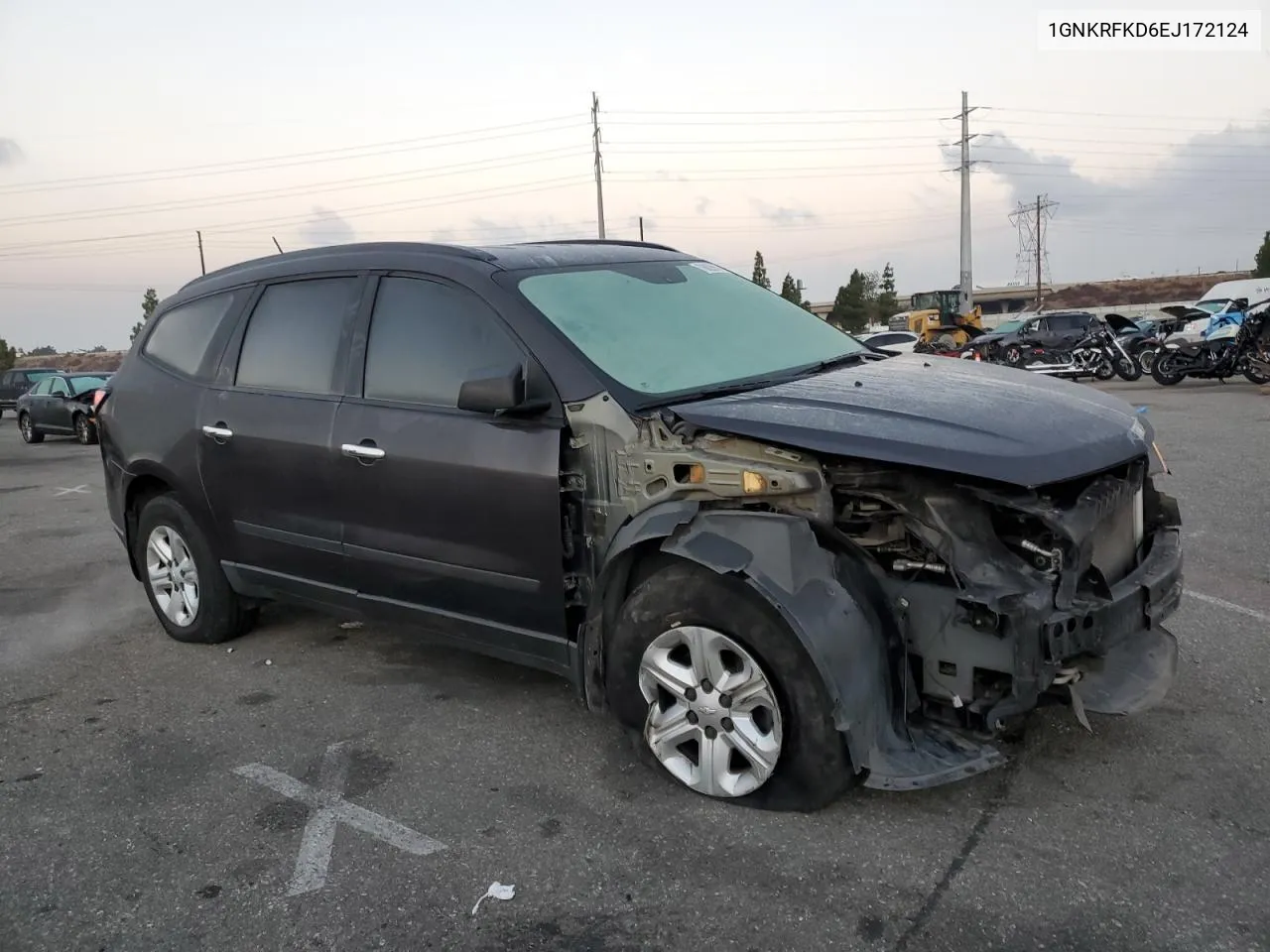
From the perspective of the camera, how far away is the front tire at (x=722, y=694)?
9.70 ft

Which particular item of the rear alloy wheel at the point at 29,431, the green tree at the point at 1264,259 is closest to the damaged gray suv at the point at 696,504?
the rear alloy wheel at the point at 29,431

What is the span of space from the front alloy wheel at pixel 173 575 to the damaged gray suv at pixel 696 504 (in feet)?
1.80

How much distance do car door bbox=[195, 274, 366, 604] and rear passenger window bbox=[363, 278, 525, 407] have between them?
0.20 meters

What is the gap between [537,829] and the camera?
3.15 meters

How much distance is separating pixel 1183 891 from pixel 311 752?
115 inches

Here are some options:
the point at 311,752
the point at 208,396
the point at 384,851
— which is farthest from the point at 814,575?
the point at 208,396

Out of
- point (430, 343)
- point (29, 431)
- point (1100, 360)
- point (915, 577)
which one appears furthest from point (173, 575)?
point (1100, 360)

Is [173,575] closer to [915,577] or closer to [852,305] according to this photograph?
[915,577]

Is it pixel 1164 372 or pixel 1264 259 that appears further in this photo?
pixel 1264 259

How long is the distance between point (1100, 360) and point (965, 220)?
94.7ft

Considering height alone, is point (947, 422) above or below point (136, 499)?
above

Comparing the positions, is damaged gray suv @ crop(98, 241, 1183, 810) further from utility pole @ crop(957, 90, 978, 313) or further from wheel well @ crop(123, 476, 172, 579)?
utility pole @ crop(957, 90, 978, 313)

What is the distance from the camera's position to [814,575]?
295 centimetres

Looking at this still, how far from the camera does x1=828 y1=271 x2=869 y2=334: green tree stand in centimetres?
7344
